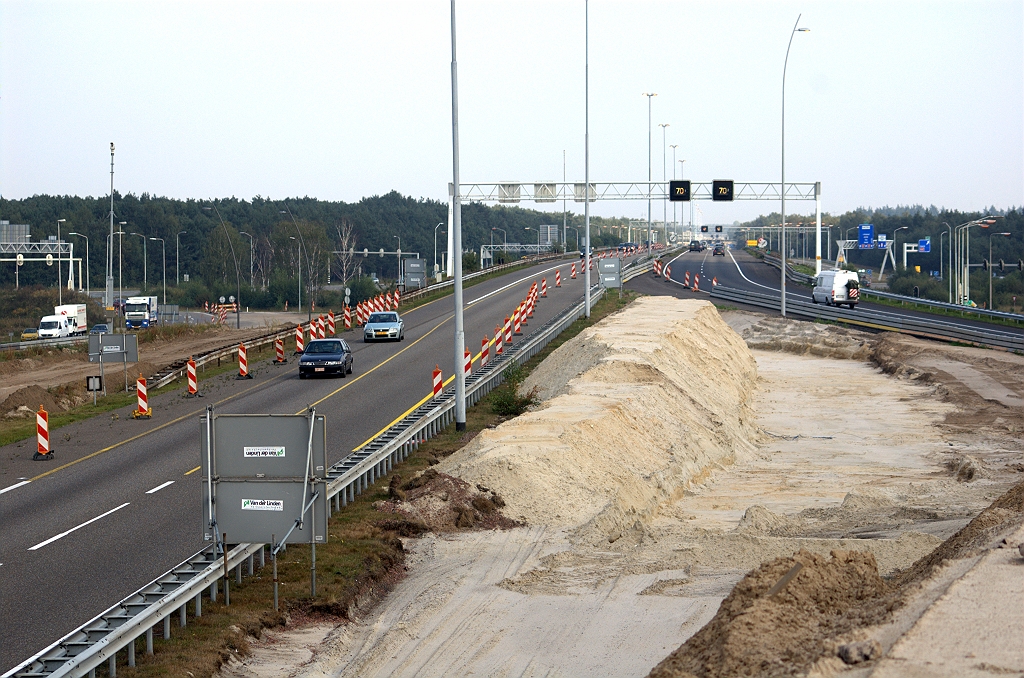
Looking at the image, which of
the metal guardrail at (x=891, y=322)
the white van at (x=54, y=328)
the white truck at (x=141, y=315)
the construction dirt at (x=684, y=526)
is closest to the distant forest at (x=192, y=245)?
the white truck at (x=141, y=315)

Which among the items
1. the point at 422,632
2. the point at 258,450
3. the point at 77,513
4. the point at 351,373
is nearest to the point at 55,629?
the point at 258,450

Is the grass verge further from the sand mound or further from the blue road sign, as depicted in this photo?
the blue road sign

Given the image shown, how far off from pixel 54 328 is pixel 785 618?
6955cm

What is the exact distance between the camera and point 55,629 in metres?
13.0

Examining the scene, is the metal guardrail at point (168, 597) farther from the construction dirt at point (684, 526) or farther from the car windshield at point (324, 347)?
the car windshield at point (324, 347)

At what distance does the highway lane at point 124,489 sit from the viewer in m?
14.4

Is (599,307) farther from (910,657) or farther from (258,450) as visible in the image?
(910,657)

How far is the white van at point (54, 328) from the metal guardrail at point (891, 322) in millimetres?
43133

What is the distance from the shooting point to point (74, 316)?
7631 cm

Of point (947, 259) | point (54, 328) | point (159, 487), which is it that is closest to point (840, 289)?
point (54, 328)

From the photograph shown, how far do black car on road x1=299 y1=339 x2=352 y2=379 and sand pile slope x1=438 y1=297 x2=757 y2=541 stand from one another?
7032 mm

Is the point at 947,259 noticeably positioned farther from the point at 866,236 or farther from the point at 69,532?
the point at 69,532

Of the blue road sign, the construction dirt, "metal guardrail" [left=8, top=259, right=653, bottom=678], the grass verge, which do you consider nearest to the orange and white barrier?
"metal guardrail" [left=8, top=259, right=653, bottom=678]

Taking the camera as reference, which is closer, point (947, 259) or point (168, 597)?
point (168, 597)
